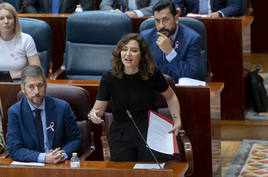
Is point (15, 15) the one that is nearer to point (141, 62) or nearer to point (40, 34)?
point (40, 34)

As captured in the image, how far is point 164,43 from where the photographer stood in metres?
3.17

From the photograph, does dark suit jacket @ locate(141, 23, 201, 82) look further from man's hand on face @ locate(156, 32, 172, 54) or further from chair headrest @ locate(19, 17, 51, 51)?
chair headrest @ locate(19, 17, 51, 51)

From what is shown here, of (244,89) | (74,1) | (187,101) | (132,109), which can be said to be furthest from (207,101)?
(74,1)

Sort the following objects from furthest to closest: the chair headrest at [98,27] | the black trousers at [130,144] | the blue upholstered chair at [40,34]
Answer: the blue upholstered chair at [40,34]
the chair headrest at [98,27]
the black trousers at [130,144]

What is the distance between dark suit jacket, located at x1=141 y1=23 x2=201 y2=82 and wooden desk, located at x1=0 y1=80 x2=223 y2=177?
0.60 feet

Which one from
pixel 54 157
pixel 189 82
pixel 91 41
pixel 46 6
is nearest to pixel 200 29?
pixel 189 82

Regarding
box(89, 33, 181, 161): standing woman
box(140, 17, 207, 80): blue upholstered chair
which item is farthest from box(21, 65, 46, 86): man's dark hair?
box(140, 17, 207, 80): blue upholstered chair

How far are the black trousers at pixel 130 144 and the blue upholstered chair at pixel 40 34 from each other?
4.63 feet

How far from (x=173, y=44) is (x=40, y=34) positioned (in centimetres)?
102

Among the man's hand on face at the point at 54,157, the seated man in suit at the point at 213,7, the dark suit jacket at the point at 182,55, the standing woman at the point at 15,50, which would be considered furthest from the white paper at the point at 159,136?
the seated man in suit at the point at 213,7

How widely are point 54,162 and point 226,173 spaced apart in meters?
1.32

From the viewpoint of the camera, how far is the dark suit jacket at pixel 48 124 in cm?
270

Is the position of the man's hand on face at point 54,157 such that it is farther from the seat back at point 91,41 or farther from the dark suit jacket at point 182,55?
the seat back at point 91,41

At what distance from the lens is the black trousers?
8.66ft
